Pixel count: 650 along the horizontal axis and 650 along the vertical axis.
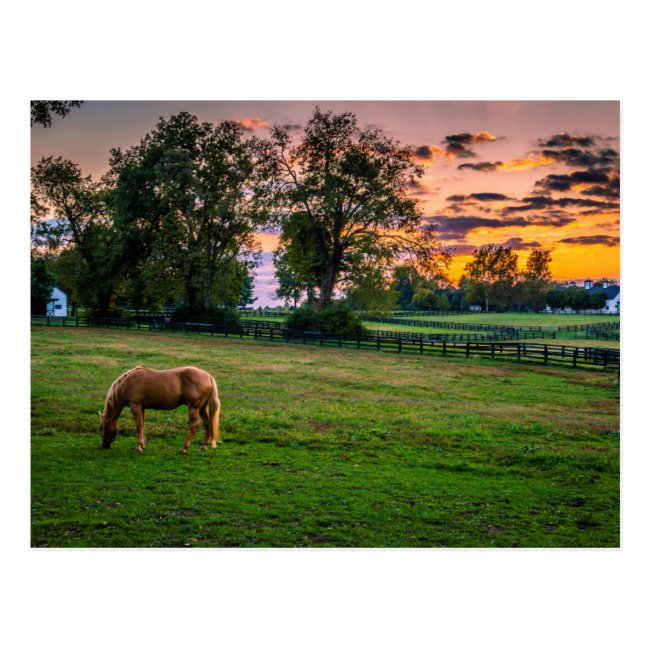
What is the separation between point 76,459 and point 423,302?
13.9 meters

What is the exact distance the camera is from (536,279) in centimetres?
1096

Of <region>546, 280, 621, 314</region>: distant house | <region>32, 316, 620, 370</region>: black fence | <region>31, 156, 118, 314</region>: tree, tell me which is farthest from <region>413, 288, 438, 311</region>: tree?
<region>31, 156, 118, 314</region>: tree

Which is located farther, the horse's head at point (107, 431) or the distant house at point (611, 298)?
the distant house at point (611, 298)

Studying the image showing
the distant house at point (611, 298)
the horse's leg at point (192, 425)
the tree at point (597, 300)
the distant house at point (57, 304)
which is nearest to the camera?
the horse's leg at point (192, 425)

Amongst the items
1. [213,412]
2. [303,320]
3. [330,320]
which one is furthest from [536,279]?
[303,320]

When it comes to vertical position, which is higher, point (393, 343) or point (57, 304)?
point (57, 304)

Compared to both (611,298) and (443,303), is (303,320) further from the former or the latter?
(611,298)

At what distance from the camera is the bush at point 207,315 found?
22.8 meters

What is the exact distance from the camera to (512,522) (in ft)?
20.7

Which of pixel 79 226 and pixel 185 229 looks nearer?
pixel 79 226

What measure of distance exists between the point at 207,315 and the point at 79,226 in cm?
582

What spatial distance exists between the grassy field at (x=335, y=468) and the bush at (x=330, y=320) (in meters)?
7.23

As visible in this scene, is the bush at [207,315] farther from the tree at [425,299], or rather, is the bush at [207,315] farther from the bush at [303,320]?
the tree at [425,299]

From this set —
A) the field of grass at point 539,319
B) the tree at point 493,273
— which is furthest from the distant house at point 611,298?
the tree at point 493,273
